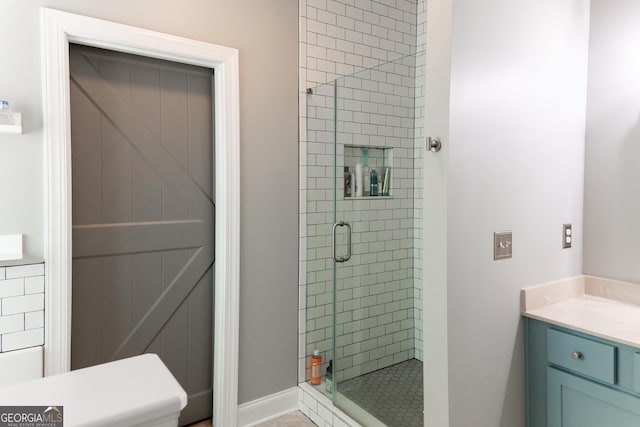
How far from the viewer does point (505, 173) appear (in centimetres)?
181

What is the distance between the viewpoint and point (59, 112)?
5.96 feet

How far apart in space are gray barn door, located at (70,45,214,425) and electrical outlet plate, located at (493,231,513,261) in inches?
58.9

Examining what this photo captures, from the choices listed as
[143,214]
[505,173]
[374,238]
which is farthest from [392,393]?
[143,214]

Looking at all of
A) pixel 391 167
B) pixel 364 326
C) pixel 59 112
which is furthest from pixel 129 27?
pixel 364 326

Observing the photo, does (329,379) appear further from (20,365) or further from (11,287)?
(11,287)

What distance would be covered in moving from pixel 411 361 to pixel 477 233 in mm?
1105

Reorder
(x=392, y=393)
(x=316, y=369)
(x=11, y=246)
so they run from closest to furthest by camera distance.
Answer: (x=11, y=246) < (x=392, y=393) < (x=316, y=369)

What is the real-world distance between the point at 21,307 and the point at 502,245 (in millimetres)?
2104

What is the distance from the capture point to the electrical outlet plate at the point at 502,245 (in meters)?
1.80

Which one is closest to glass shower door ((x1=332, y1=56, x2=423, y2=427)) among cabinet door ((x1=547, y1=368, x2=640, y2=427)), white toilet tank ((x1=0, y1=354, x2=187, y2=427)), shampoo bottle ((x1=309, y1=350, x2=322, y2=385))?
shampoo bottle ((x1=309, y1=350, x2=322, y2=385))

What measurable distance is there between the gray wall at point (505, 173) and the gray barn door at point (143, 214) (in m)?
1.36

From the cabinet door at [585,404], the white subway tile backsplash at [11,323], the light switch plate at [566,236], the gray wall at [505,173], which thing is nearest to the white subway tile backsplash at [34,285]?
the white subway tile backsplash at [11,323]

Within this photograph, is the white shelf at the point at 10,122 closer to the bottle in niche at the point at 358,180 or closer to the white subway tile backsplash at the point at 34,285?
the white subway tile backsplash at the point at 34,285

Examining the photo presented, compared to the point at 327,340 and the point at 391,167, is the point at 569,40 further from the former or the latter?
the point at 327,340
